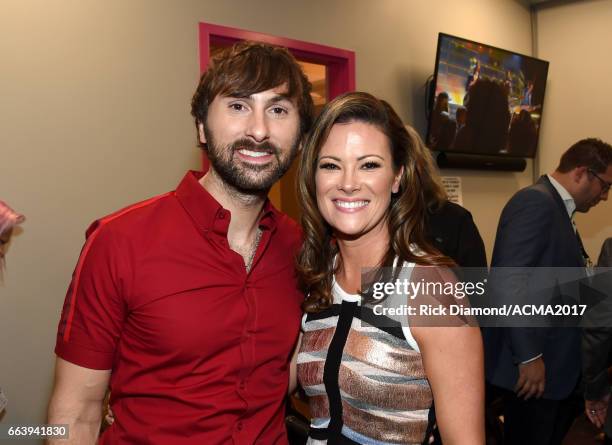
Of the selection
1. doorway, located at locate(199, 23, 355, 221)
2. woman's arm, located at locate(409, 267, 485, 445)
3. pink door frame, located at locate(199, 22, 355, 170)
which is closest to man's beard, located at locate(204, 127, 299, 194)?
woman's arm, located at locate(409, 267, 485, 445)

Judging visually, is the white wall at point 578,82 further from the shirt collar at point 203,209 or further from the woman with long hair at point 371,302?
the shirt collar at point 203,209

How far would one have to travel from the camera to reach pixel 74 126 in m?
2.67

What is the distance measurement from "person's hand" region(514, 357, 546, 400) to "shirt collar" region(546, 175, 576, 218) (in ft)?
2.75

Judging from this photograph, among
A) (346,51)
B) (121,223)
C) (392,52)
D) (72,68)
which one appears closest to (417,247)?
(121,223)

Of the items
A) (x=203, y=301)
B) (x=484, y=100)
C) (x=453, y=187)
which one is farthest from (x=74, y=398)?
(x=484, y=100)

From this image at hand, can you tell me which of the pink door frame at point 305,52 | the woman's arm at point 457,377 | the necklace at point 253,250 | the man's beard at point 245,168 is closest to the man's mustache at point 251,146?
the man's beard at point 245,168

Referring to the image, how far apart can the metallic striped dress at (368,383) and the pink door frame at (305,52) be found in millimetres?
1766

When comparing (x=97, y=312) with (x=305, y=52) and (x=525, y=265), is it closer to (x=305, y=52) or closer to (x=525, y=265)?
(x=525, y=265)

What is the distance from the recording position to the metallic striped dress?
58.5 inches

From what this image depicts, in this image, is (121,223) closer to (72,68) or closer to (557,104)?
(72,68)

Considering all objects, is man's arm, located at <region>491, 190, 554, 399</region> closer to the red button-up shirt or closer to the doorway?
the doorway

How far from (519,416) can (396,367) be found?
5.63 ft

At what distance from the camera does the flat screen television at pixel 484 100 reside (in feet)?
14.3

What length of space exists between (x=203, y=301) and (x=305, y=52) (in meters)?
2.54
